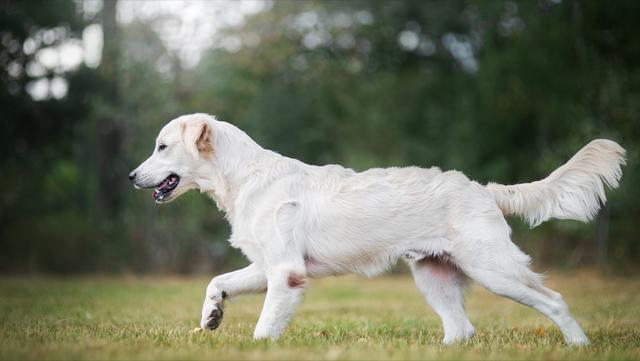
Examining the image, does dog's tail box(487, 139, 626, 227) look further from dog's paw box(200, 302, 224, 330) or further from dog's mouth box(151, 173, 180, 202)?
dog's mouth box(151, 173, 180, 202)

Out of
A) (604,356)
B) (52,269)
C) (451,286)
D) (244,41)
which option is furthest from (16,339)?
(244,41)

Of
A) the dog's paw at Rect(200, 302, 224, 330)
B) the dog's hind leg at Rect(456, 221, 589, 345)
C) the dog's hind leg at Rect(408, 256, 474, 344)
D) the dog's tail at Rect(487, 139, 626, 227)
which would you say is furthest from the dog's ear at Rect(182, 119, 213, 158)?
the dog's tail at Rect(487, 139, 626, 227)

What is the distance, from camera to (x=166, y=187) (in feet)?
20.8

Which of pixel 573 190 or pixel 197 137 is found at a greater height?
pixel 197 137

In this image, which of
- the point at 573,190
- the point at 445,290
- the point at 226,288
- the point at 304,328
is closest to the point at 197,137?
the point at 226,288

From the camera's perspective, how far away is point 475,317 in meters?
9.21

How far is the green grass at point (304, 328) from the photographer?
490cm

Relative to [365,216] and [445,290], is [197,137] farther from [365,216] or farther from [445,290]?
[445,290]

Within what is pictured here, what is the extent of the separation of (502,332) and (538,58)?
41.3ft

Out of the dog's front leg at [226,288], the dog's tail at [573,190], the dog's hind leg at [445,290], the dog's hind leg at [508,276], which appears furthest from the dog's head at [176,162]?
the dog's tail at [573,190]

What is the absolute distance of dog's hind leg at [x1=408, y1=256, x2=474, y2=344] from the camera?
627 cm

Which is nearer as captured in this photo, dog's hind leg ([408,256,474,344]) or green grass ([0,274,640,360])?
green grass ([0,274,640,360])

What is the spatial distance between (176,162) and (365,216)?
1.76 m

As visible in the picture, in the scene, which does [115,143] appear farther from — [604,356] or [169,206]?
[604,356]
